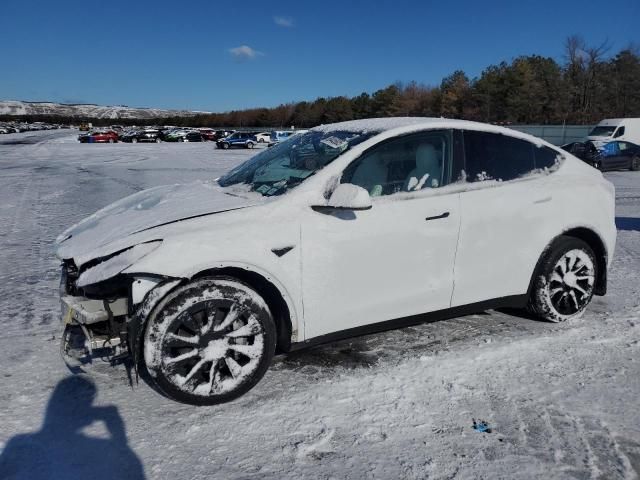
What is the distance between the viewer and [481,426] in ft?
9.17

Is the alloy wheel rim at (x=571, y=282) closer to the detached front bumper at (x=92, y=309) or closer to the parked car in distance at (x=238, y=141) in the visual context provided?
the detached front bumper at (x=92, y=309)

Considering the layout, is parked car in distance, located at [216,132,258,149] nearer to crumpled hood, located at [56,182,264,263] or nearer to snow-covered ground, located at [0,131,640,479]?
snow-covered ground, located at [0,131,640,479]

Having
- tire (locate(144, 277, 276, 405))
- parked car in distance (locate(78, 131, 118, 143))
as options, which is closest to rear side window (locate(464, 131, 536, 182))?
tire (locate(144, 277, 276, 405))

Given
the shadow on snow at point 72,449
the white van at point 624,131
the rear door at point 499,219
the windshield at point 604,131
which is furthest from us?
the windshield at point 604,131

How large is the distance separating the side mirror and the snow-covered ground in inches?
44.6

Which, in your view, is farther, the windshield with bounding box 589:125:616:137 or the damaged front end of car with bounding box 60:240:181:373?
the windshield with bounding box 589:125:616:137

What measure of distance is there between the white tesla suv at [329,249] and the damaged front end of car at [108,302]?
1cm

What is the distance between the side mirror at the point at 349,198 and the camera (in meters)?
3.00

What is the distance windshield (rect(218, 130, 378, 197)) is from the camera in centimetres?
342

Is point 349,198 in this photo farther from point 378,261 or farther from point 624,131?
point 624,131

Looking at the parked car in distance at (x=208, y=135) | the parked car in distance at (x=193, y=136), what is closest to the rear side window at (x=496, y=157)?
the parked car in distance at (x=193, y=136)

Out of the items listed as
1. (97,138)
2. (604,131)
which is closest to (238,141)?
(97,138)

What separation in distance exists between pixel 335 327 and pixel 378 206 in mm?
816

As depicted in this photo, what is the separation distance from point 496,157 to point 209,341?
245 cm
